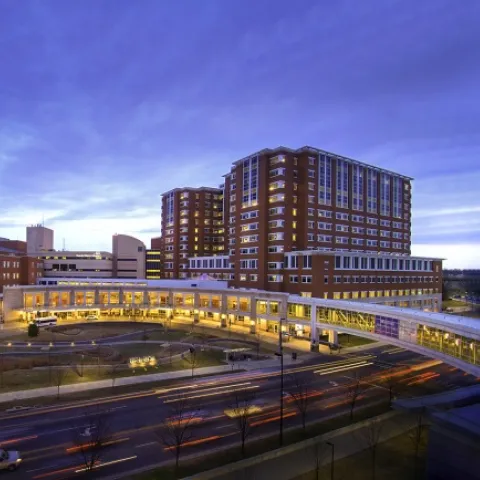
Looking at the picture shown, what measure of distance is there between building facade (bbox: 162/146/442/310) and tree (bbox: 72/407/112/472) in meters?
62.1

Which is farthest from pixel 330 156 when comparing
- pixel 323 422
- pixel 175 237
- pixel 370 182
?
pixel 323 422

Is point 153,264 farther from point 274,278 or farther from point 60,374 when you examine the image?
point 60,374

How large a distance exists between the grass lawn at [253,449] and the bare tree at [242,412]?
101cm

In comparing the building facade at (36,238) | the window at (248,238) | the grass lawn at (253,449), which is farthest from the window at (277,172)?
the building facade at (36,238)

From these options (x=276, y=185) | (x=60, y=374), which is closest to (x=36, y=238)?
(x=276, y=185)

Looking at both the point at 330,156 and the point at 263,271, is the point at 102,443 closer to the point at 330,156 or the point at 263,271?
the point at 263,271

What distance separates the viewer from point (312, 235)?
10331 centimetres

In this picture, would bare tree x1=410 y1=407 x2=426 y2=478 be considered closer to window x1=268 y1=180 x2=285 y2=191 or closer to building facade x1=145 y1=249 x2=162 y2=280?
window x1=268 y1=180 x2=285 y2=191

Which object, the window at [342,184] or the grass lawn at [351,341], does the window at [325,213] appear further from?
the grass lawn at [351,341]

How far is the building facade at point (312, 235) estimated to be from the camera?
308 ft

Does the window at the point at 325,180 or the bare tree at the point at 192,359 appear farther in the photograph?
the window at the point at 325,180

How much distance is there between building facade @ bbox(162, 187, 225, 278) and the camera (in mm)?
157875

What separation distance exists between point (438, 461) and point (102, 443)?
2473 centimetres

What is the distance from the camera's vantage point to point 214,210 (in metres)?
162
